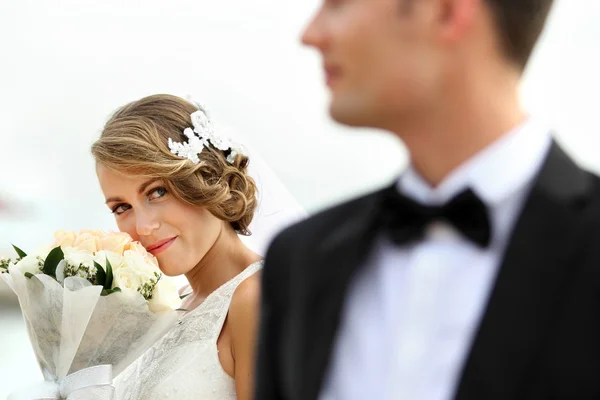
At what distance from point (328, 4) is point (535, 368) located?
559mm

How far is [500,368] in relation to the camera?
1.01 meters

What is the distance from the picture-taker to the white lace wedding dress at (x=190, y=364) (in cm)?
268

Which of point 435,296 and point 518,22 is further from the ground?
point 518,22

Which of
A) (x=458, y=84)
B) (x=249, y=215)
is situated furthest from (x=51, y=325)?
(x=458, y=84)

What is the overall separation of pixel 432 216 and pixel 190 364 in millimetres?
1761

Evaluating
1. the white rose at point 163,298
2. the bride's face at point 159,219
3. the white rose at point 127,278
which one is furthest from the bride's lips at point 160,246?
the white rose at point 127,278

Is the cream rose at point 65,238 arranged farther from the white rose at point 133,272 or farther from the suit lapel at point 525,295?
the suit lapel at point 525,295

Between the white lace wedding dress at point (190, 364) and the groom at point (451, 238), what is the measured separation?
1.49 metres

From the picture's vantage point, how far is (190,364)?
2734mm

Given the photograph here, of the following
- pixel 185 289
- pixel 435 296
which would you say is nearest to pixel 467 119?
pixel 435 296

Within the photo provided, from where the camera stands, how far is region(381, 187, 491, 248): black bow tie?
109 centimetres

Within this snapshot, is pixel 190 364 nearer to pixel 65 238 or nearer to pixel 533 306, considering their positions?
pixel 65 238

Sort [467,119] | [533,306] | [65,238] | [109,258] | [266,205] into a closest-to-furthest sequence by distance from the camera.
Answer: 1. [533,306]
2. [467,119]
3. [109,258]
4. [65,238]
5. [266,205]

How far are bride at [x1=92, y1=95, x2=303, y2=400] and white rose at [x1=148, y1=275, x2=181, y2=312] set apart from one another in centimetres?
10
